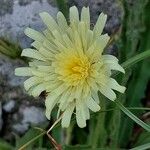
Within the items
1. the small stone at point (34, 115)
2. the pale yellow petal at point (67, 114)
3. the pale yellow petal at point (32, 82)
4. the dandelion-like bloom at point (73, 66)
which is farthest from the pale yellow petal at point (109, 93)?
the small stone at point (34, 115)

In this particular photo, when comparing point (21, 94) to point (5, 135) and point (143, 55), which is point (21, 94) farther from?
point (143, 55)

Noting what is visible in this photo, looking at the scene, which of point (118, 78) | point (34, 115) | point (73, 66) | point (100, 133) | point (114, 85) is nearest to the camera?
point (114, 85)

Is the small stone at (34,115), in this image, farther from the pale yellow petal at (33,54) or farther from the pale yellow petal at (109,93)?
the pale yellow petal at (109,93)

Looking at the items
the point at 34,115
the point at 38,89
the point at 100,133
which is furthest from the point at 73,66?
the point at 34,115

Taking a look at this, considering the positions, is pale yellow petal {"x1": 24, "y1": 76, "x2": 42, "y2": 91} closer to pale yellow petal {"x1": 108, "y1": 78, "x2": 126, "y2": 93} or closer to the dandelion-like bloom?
the dandelion-like bloom

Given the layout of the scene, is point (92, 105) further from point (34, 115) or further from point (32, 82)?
point (34, 115)

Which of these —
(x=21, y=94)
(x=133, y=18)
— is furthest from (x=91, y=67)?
(x=21, y=94)
